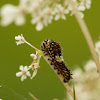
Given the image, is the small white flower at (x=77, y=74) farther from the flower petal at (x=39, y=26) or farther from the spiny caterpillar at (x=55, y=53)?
the flower petal at (x=39, y=26)

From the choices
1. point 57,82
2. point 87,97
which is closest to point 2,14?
point 87,97

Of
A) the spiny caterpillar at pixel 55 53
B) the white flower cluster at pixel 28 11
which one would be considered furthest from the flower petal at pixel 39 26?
the spiny caterpillar at pixel 55 53

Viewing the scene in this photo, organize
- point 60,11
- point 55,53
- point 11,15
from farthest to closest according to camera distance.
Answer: point 55,53
point 60,11
point 11,15

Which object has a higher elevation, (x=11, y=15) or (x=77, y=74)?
(x=77, y=74)

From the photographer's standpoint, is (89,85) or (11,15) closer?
(11,15)

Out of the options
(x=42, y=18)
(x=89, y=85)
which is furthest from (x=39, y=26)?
(x=89, y=85)

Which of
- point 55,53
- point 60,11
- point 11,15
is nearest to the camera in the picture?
point 11,15

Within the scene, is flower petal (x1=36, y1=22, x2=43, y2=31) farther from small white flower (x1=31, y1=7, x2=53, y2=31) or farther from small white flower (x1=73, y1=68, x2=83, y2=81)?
small white flower (x1=73, y1=68, x2=83, y2=81)

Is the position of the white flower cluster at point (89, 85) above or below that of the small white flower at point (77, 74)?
below

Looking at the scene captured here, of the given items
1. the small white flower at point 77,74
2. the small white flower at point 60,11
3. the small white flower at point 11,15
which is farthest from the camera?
the small white flower at point 77,74

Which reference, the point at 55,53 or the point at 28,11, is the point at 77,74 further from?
the point at 28,11

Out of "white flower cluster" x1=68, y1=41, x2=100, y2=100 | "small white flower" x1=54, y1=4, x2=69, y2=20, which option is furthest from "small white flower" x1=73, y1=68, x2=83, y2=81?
"small white flower" x1=54, y1=4, x2=69, y2=20
